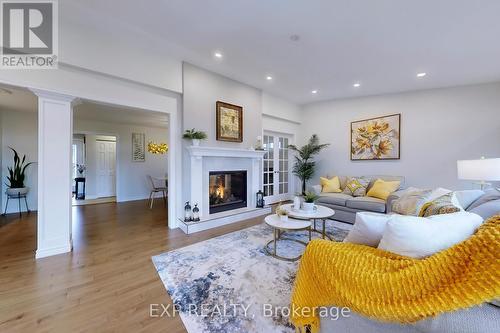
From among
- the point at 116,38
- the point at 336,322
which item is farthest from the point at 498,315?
the point at 116,38

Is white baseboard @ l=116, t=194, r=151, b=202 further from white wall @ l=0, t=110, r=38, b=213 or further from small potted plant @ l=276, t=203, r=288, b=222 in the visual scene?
small potted plant @ l=276, t=203, r=288, b=222

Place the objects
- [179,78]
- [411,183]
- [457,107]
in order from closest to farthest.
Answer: [179,78] < [457,107] < [411,183]

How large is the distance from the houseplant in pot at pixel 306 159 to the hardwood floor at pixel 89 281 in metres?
2.90

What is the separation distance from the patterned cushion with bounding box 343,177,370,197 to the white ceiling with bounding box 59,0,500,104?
2.13 m

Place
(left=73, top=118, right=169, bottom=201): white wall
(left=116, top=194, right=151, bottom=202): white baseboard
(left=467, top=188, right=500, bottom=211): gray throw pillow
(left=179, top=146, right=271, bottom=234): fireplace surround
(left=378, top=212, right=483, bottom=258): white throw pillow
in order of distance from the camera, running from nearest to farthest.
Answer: (left=378, top=212, right=483, bottom=258): white throw pillow, (left=467, top=188, right=500, bottom=211): gray throw pillow, (left=179, top=146, right=271, bottom=234): fireplace surround, (left=73, top=118, right=169, bottom=201): white wall, (left=116, top=194, right=151, bottom=202): white baseboard

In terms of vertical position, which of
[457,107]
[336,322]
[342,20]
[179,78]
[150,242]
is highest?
[342,20]

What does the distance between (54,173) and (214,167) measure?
7.37 ft

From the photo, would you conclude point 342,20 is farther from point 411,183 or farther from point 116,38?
point 411,183

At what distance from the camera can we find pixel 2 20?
217cm

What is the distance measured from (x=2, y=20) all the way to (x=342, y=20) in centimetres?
381

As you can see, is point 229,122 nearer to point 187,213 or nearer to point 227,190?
point 227,190

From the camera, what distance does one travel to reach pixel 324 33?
2.62m

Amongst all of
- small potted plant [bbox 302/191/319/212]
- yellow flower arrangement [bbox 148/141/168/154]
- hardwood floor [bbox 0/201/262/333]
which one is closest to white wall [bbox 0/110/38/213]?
hardwood floor [bbox 0/201/262/333]

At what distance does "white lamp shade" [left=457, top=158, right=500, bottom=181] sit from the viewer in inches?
95.3
